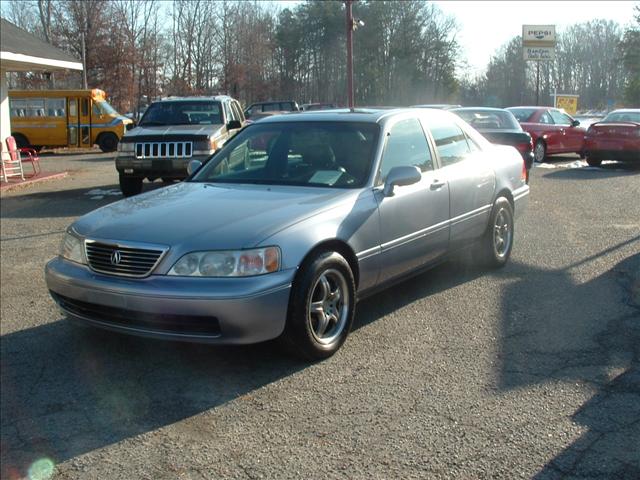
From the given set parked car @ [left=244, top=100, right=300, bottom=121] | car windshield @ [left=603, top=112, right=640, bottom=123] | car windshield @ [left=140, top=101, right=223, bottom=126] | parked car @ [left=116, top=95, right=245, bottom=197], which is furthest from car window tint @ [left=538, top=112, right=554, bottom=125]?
parked car @ [left=244, top=100, right=300, bottom=121]

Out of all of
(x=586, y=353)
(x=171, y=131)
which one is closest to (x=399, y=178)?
(x=586, y=353)

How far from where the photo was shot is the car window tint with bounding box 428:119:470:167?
618 cm

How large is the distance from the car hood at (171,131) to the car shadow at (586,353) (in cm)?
738

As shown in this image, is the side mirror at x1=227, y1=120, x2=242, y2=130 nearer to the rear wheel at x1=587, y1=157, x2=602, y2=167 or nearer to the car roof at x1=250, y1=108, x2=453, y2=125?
the car roof at x1=250, y1=108, x2=453, y2=125

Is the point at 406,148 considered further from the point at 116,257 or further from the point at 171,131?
the point at 171,131

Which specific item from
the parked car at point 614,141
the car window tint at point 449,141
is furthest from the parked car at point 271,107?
the car window tint at point 449,141

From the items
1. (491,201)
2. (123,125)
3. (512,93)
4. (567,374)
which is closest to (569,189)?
(491,201)

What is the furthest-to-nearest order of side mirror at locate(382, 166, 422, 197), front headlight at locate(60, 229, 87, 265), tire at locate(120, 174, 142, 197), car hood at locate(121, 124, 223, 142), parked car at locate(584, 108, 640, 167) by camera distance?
parked car at locate(584, 108, 640, 167) < tire at locate(120, 174, 142, 197) < car hood at locate(121, 124, 223, 142) < side mirror at locate(382, 166, 422, 197) < front headlight at locate(60, 229, 87, 265)

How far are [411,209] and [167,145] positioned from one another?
7.96 m

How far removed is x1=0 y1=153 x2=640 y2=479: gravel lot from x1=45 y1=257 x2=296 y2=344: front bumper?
1.07ft

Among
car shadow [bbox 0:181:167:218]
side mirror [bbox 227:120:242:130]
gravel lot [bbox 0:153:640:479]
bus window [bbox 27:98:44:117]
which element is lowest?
gravel lot [bbox 0:153:640:479]

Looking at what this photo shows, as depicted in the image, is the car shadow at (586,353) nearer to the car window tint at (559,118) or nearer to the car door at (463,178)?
the car door at (463,178)

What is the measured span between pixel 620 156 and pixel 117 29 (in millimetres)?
35856

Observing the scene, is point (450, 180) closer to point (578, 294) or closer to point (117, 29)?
point (578, 294)
